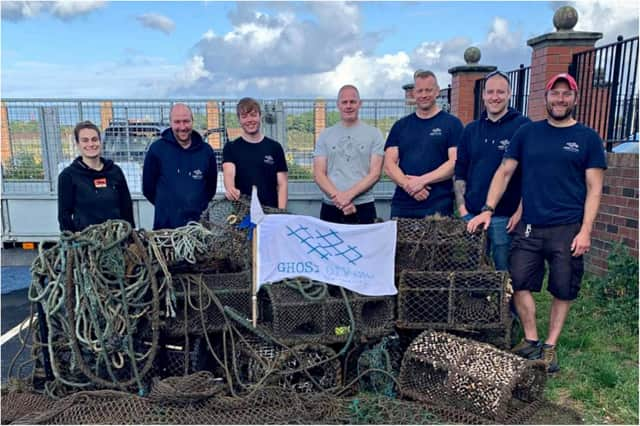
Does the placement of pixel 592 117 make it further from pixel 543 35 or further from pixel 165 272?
pixel 165 272

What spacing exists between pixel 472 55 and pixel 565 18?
324 cm

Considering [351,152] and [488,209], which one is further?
[351,152]

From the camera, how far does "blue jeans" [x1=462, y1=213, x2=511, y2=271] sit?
13.5 feet

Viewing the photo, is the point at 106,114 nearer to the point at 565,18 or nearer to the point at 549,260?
the point at 549,260

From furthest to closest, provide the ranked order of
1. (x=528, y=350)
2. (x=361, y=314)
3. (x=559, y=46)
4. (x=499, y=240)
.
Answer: (x=559, y=46) → (x=499, y=240) → (x=528, y=350) → (x=361, y=314)

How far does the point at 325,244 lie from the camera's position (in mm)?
3762

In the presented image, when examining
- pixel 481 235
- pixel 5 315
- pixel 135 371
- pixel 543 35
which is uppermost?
pixel 543 35

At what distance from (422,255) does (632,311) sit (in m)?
2.22

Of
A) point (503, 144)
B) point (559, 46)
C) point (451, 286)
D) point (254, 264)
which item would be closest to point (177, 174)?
point (254, 264)

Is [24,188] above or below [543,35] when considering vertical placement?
below

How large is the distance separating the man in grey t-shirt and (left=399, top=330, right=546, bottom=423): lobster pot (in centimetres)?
154

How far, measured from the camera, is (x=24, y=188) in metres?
7.26

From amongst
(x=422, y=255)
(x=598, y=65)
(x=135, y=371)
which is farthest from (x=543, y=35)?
(x=135, y=371)

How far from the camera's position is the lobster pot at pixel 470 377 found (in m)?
3.06
